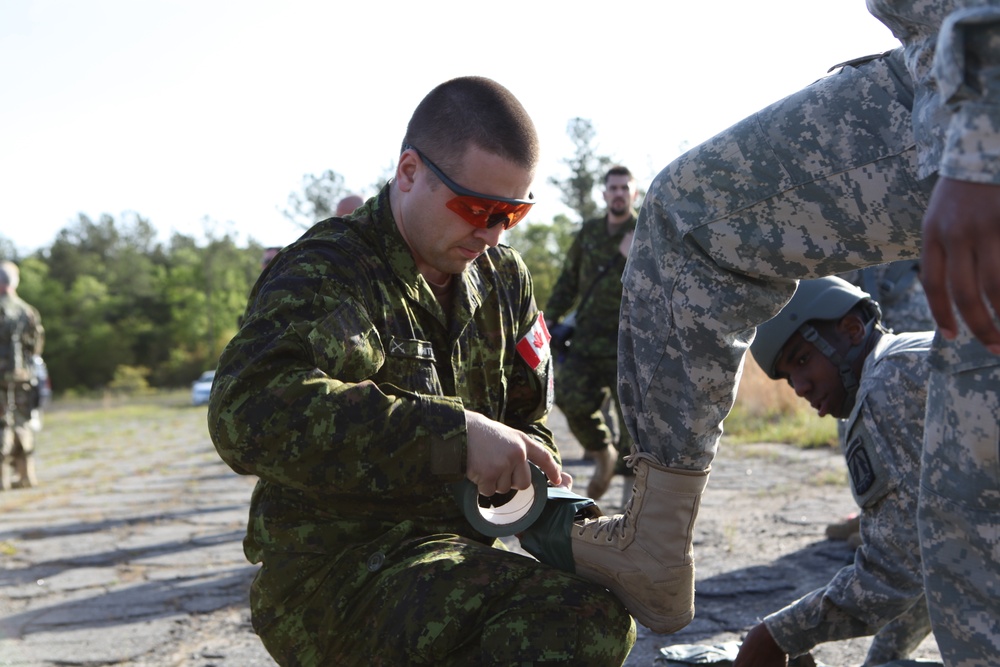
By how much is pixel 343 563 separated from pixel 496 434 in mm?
478

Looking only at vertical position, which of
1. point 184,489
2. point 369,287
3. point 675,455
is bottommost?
point 184,489

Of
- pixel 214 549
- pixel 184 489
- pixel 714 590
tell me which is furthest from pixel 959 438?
pixel 184 489

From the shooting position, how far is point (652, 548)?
2.22 metres

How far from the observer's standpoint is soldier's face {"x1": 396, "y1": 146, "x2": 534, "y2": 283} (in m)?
2.38

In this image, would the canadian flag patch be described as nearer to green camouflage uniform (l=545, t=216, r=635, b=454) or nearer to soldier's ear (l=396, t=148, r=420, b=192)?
soldier's ear (l=396, t=148, r=420, b=192)

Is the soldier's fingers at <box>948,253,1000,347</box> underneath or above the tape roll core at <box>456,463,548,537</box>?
above

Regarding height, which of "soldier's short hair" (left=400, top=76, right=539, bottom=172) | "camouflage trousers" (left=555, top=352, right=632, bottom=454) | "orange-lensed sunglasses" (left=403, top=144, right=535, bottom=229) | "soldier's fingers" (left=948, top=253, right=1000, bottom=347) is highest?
"soldier's short hair" (left=400, top=76, right=539, bottom=172)

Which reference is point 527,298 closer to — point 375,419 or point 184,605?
point 375,419

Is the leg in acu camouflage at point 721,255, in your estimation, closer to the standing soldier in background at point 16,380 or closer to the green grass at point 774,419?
the green grass at point 774,419

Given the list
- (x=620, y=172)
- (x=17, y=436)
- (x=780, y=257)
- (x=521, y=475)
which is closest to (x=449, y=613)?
(x=521, y=475)

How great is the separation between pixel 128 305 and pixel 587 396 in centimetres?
6577

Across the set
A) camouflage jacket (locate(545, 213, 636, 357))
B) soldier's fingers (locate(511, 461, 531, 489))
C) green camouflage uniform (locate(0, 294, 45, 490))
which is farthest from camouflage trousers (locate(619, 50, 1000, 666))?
green camouflage uniform (locate(0, 294, 45, 490))

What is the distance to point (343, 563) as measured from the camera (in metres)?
2.30

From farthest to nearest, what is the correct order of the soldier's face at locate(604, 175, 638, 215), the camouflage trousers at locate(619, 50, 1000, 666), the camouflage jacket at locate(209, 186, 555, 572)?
the soldier's face at locate(604, 175, 638, 215)
the camouflage jacket at locate(209, 186, 555, 572)
the camouflage trousers at locate(619, 50, 1000, 666)
